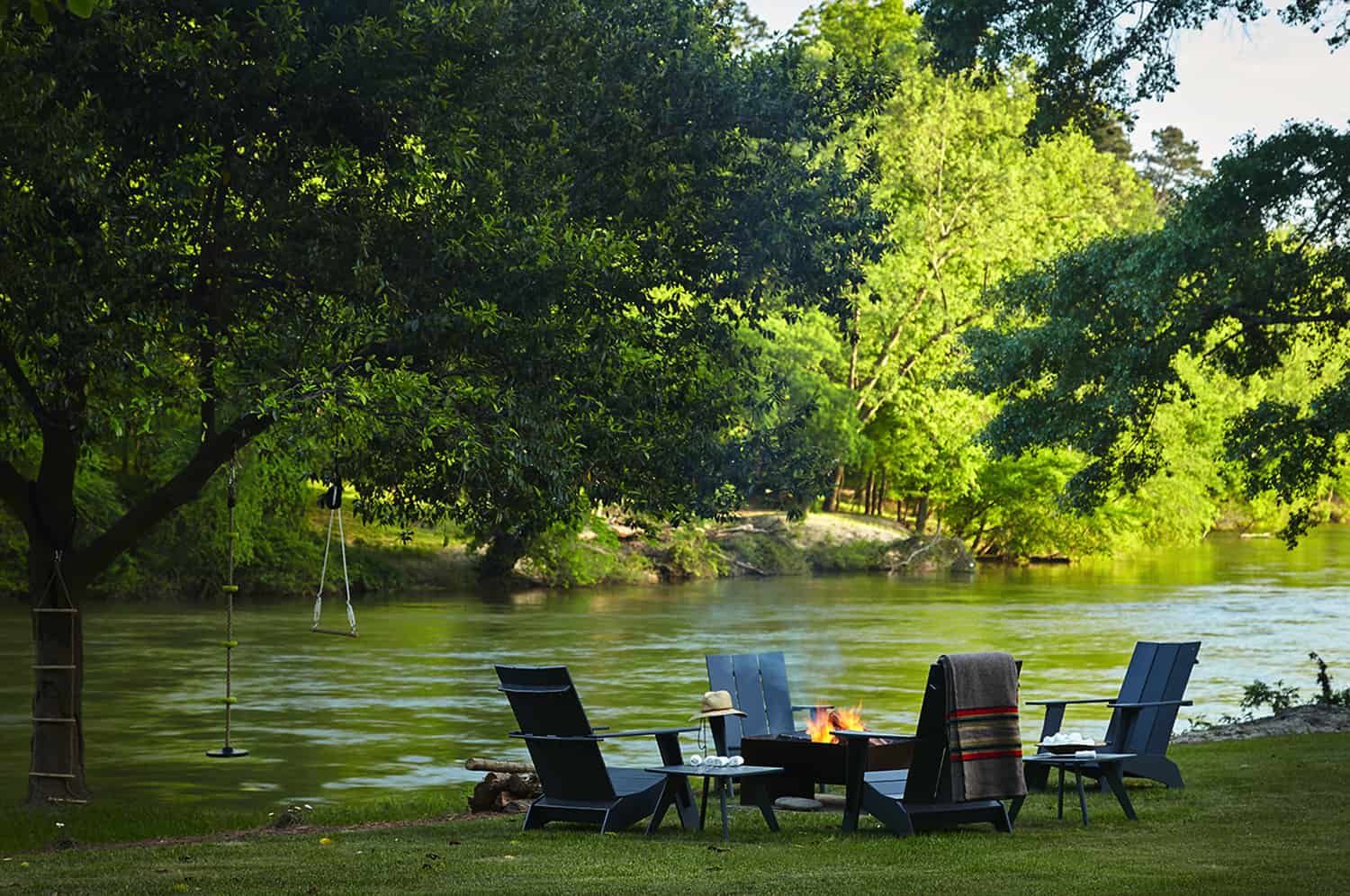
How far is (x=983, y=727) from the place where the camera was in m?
10.1

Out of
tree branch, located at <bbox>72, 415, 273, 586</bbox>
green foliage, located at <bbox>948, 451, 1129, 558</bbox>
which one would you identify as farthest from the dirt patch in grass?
green foliage, located at <bbox>948, 451, 1129, 558</bbox>

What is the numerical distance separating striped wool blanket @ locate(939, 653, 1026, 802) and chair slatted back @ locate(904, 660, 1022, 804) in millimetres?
52

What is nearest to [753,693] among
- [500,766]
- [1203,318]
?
[500,766]

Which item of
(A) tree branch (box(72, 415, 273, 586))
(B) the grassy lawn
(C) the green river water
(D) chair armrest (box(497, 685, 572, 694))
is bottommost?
(C) the green river water

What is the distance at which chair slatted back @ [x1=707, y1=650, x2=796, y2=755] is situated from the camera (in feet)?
40.3

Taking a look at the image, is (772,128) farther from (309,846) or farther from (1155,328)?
(309,846)

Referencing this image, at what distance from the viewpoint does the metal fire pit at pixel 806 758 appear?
11086 millimetres

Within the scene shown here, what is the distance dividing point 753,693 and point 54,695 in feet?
18.0

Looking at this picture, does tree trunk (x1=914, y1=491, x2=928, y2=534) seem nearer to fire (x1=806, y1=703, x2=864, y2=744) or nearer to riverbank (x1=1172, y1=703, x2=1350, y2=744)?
riverbank (x1=1172, y1=703, x2=1350, y2=744)

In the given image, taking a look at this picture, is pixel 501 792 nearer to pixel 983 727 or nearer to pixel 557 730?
pixel 557 730

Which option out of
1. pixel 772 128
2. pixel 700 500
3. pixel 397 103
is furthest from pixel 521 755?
pixel 772 128

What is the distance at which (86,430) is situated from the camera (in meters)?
13.3

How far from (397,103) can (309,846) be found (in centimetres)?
563

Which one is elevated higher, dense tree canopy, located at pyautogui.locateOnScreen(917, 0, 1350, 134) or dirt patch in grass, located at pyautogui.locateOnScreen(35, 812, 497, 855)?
dense tree canopy, located at pyautogui.locateOnScreen(917, 0, 1350, 134)
